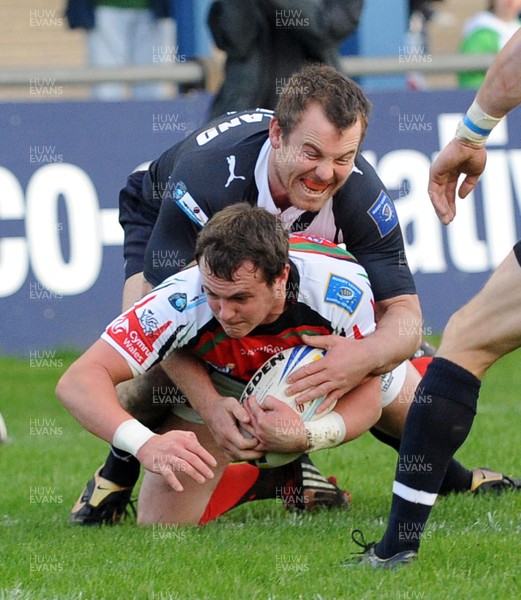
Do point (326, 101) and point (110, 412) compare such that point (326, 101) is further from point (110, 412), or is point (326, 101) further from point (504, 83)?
point (110, 412)

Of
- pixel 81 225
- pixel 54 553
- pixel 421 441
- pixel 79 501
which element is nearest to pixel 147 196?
pixel 79 501

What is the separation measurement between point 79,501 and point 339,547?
132cm

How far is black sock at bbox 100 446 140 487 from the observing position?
219 inches

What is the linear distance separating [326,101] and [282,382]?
3.41 ft

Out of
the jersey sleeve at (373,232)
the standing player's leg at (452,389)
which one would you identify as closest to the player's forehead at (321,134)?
the jersey sleeve at (373,232)

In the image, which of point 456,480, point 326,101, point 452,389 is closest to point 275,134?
point 326,101

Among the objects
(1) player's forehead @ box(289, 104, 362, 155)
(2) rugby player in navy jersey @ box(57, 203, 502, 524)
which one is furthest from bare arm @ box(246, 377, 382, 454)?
(1) player's forehead @ box(289, 104, 362, 155)

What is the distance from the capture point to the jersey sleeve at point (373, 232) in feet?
16.9

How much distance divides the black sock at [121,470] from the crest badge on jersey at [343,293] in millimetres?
1158

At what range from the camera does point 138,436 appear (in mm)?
4652

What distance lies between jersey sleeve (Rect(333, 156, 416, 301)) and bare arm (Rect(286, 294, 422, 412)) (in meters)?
0.15

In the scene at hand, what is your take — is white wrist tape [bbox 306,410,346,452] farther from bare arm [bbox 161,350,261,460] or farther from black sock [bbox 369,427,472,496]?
black sock [bbox 369,427,472,496]

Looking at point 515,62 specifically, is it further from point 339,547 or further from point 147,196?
point 147,196

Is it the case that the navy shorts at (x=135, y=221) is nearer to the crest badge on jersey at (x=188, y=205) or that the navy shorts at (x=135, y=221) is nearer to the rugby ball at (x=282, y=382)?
the crest badge on jersey at (x=188, y=205)
